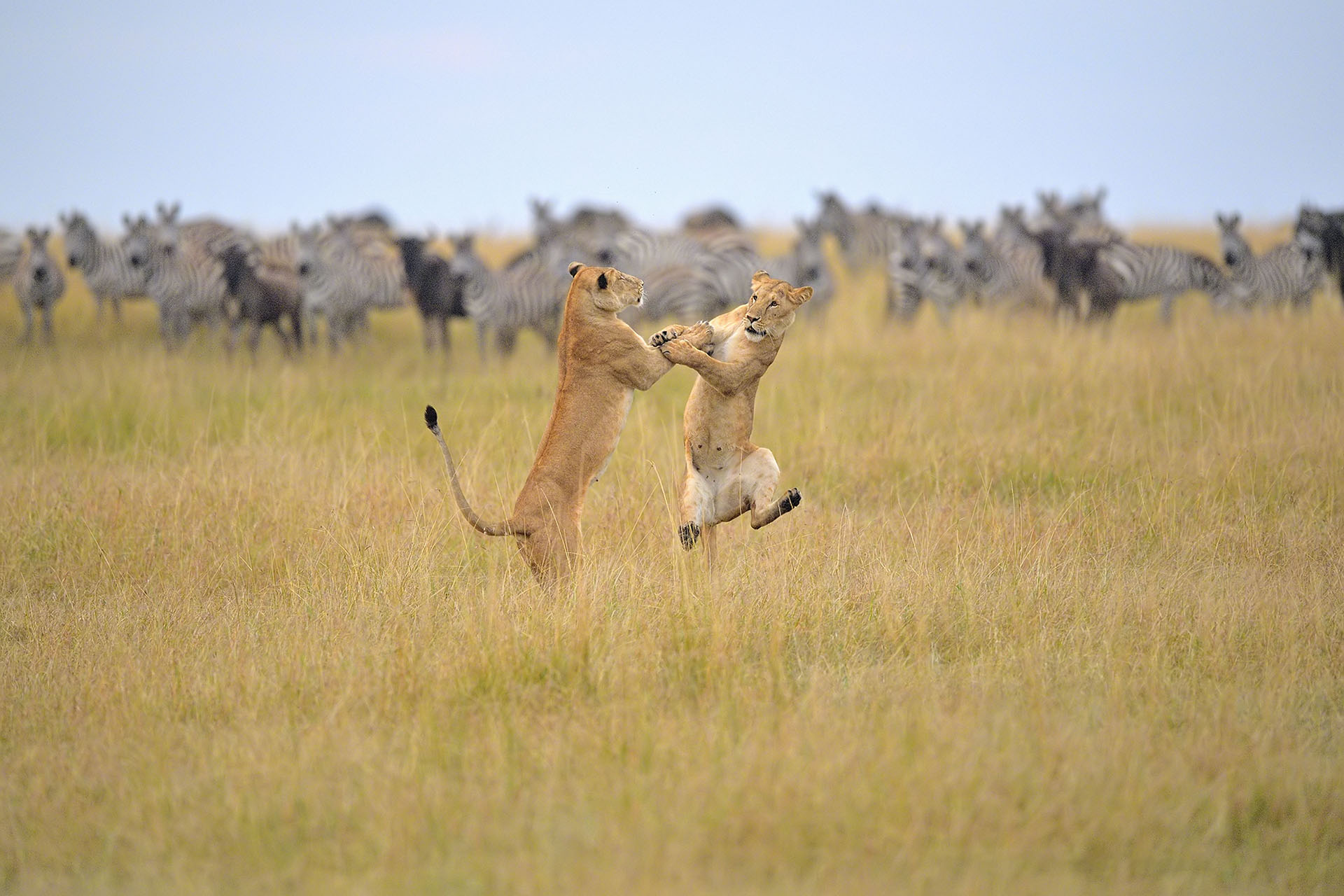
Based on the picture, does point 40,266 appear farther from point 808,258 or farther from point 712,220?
point 712,220

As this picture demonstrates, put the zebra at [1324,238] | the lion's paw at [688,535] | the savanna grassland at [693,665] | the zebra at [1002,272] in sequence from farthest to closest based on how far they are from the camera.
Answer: the zebra at [1002,272]
the zebra at [1324,238]
the lion's paw at [688,535]
the savanna grassland at [693,665]

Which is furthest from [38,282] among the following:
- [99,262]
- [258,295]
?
[258,295]

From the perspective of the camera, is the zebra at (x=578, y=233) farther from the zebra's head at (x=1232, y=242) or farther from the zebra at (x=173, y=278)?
the zebra's head at (x=1232, y=242)

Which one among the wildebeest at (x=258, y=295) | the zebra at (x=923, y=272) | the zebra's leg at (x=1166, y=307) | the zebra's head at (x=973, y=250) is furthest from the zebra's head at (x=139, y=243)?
the zebra's leg at (x=1166, y=307)

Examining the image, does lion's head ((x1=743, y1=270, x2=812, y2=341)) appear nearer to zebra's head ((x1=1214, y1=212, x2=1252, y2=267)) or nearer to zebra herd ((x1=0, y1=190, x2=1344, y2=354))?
zebra herd ((x1=0, y1=190, x2=1344, y2=354))

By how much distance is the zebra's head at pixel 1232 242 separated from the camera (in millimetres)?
17609

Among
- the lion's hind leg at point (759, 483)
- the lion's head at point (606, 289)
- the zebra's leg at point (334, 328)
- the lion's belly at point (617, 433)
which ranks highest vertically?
the lion's head at point (606, 289)

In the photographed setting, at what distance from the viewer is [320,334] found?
20109 millimetres

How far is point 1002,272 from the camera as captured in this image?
1906cm

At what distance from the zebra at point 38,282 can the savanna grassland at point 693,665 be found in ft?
22.7

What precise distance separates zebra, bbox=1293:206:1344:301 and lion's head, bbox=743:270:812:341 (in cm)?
1381

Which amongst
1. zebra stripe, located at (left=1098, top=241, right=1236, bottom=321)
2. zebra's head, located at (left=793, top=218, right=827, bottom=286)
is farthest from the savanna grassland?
zebra's head, located at (left=793, top=218, right=827, bottom=286)

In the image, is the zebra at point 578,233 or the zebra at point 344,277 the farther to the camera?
the zebra at point 578,233

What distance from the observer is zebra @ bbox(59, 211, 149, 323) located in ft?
55.8
